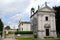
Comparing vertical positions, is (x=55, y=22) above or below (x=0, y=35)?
above

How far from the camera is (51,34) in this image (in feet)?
159

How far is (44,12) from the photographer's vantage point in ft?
159

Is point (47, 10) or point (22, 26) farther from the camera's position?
point (22, 26)

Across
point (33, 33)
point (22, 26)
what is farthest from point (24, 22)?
point (33, 33)

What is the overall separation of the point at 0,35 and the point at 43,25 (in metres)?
13.9

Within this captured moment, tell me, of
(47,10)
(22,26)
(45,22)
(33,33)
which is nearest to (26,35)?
(33,33)

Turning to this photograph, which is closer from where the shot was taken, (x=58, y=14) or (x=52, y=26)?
(x=52, y=26)

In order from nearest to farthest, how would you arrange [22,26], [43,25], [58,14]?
[43,25] < [58,14] < [22,26]

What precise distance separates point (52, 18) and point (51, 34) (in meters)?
5.03

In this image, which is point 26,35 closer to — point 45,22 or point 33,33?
point 33,33

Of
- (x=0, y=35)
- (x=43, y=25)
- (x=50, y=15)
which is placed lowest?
(x=0, y=35)

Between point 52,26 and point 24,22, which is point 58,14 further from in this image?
point 24,22

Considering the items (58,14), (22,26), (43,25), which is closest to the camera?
(43,25)

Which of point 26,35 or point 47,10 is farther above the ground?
point 47,10
